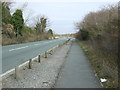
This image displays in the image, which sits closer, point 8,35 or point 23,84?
point 23,84

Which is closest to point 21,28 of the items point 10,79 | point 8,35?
point 8,35

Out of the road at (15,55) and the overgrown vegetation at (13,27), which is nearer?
the road at (15,55)

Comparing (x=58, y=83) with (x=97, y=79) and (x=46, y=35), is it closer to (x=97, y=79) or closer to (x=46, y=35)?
(x=97, y=79)

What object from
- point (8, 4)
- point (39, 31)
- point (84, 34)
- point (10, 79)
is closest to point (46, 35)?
point (39, 31)

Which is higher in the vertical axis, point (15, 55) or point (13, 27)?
point (13, 27)

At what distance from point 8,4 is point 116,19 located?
44.1m

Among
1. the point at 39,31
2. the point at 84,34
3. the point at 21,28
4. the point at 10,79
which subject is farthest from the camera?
the point at 39,31

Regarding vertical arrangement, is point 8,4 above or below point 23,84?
above

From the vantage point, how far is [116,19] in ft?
26.5

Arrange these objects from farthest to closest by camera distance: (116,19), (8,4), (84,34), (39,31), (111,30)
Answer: (39,31)
(84,34)
(8,4)
(111,30)
(116,19)

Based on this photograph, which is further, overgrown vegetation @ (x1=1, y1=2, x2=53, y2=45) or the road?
overgrown vegetation @ (x1=1, y1=2, x2=53, y2=45)

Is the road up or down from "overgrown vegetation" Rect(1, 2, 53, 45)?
down

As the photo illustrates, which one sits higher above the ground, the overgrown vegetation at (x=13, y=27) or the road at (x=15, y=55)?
the overgrown vegetation at (x=13, y=27)

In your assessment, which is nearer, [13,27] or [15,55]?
[15,55]
